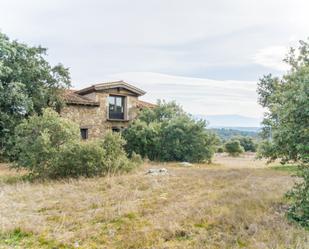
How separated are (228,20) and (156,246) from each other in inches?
405

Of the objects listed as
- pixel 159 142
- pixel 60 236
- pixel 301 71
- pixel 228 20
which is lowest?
pixel 60 236

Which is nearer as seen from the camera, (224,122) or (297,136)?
(297,136)

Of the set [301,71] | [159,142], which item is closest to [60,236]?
[301,71]

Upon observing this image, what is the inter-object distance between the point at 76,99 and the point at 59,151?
11479mm

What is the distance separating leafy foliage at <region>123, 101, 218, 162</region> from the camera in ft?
64.3

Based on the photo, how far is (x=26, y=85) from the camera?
698 inches

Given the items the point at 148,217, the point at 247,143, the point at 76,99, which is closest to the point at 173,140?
the point at 76,99

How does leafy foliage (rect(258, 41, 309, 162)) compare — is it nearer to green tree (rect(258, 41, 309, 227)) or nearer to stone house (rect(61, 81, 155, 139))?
green tree (rect(258, 41, 309, 227))

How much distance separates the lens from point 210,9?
1138cm

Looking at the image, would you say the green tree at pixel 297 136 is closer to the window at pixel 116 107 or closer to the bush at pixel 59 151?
the bush at pixel 59 151

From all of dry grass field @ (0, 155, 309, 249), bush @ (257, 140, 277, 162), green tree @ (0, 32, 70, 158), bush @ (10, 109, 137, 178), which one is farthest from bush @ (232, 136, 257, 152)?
bush @ (257, 140, 277, 162)

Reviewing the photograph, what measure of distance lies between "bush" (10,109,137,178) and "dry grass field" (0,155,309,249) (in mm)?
1993

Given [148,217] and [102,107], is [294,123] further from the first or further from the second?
[102,107]

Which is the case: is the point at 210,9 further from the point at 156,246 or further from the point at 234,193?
the point at 156,246
